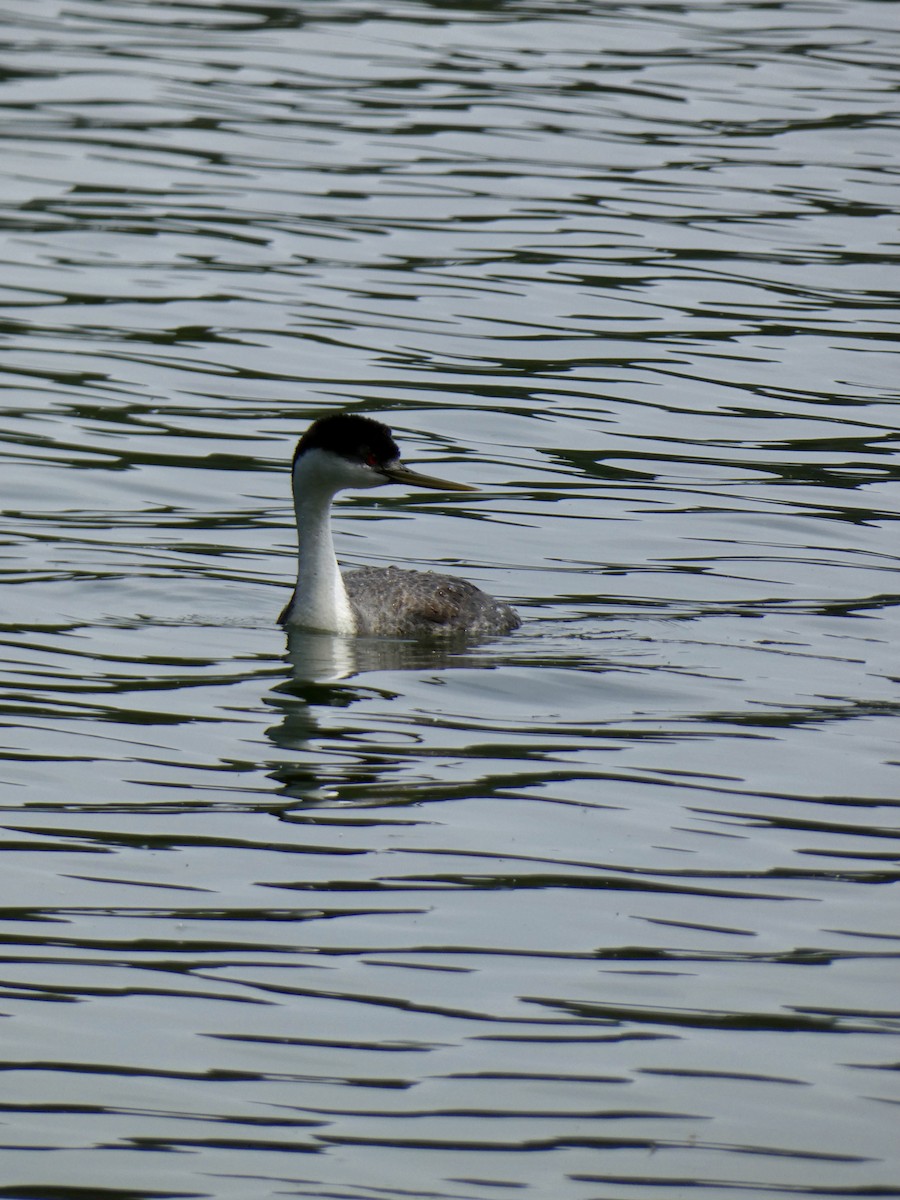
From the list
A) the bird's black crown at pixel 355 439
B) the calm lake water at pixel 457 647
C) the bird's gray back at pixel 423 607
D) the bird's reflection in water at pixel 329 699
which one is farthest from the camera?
the bird's black crown at pixel 355 439

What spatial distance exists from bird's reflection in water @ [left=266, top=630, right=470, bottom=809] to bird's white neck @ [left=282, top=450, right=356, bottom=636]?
0.09 m

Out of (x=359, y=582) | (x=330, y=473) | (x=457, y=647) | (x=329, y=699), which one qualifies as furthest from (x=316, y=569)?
(x=329, y=699)

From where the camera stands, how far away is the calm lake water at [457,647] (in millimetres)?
5930

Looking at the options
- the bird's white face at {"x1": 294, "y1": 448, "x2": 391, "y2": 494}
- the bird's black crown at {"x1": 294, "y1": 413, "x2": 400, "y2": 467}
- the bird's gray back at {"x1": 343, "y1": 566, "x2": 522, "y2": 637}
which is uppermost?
the bird's black crown at {"x1": 294, "y1": 413, "x2": 400, "y2": 467}

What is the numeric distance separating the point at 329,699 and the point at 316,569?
4.18ft

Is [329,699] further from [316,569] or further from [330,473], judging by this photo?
[330,473]

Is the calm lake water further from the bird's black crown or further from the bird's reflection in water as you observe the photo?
the bird's black crown

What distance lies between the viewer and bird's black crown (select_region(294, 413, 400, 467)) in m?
11.1

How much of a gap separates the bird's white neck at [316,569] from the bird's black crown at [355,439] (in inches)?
3.8

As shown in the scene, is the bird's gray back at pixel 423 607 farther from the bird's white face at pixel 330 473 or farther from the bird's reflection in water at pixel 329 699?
the bird's white face at pixel 330 473

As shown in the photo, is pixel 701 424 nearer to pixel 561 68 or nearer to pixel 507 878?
pixel 507 878

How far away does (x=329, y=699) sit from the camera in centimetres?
992

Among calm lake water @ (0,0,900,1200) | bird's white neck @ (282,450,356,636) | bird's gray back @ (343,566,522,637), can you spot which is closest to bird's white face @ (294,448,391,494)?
bird's white neck @ (282,450,356,636)

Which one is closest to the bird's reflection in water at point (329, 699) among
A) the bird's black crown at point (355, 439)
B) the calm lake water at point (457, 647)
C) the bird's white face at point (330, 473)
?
the calm lake water at point (457, 647)
